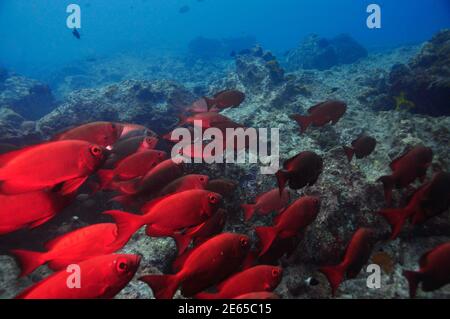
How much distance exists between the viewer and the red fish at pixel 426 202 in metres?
3.20

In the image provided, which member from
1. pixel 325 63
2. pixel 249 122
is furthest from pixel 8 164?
pixel 325 63

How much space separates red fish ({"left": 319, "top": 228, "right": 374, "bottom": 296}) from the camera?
10.2ft

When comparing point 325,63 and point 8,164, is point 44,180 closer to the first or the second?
point 8,164

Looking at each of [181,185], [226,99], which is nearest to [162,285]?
[181,185]

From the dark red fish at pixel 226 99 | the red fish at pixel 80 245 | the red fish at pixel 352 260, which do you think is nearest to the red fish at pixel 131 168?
the red fish at pixel 80 245

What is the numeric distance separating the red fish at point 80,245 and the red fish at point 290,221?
4.71ft

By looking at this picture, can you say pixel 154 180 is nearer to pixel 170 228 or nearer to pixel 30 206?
pixel 170 228

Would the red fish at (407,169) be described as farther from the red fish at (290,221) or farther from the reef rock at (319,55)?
the reef rock at (319,55)

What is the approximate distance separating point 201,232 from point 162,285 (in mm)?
975

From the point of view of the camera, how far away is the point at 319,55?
26688mm

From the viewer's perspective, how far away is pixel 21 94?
19.8 m

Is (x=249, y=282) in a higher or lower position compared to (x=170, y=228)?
lower

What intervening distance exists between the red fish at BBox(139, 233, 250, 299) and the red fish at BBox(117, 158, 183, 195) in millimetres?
1324
